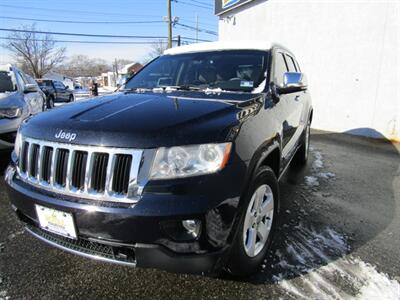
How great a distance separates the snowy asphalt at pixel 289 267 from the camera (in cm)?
233

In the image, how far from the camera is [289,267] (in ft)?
8.58

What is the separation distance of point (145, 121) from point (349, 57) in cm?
839

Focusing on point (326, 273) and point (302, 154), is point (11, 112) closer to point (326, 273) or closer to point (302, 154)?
point (302, 154)

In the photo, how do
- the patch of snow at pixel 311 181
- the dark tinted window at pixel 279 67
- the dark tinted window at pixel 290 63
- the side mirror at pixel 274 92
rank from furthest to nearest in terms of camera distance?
the patch of snow at pixel 311 181
the dark tinted window at pixel 290 63
the dark tinted window at pixel 279 67
the side mirror at pixel 274 92

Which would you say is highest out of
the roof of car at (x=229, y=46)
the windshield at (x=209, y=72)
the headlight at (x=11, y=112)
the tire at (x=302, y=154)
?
the roof of car at (x=229, y=46)

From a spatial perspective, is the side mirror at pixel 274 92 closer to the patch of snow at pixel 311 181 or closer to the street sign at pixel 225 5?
the patch of snow at pixel 311 181

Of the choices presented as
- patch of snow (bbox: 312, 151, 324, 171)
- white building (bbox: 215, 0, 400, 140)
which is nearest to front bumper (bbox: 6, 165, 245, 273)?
patch of snow (bbox: 312, 151, 324, 171)

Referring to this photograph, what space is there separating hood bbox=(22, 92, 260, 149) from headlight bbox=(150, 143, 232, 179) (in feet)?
0.15

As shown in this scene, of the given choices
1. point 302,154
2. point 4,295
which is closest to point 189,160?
point 4,295

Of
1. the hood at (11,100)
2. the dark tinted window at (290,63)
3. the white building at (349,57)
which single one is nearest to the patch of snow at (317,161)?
the dark tinted window at (290,63)

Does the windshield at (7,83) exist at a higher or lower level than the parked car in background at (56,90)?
higher

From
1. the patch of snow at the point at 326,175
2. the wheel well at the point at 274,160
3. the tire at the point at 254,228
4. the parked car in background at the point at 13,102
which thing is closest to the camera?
the tire at the point at 254,228

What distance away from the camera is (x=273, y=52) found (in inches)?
138

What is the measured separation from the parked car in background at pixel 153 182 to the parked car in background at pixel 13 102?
266cm
